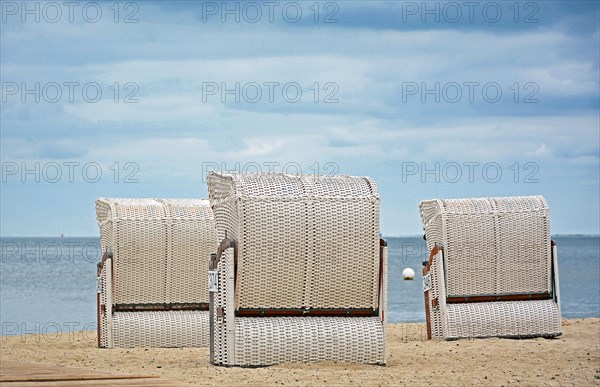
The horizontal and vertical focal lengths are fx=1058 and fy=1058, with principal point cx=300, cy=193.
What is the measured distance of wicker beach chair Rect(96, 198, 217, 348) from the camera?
1506 centimetres

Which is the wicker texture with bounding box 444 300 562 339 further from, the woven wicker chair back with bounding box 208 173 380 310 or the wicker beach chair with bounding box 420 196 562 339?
the woven wicker chair back with bounding box 208 173 380 310

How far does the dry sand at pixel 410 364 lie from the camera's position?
10.2 meters

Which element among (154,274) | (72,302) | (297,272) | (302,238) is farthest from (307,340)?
(72,302)

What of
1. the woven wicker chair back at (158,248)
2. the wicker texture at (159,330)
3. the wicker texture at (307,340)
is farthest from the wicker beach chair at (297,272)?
A: the wicker texture at (159,330)

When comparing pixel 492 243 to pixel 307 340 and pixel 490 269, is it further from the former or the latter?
pixel 307 340

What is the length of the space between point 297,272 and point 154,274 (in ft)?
14.5

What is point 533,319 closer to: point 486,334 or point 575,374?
point 486,334

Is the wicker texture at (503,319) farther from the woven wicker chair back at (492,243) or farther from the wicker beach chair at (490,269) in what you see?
the woven wicker chair back at (492,243)

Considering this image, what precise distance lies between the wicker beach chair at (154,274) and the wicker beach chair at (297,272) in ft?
12.0

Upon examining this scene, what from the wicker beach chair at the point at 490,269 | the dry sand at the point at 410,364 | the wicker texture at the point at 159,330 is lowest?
the dry sand at the point at 410,364

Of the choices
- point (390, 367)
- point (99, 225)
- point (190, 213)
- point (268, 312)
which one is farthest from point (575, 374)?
point (99, 225)

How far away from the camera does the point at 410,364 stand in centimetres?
1188

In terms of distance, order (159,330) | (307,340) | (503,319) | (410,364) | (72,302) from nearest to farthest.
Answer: (307,340) < (410,364) < (159,330) < (503,319) < (72,302)

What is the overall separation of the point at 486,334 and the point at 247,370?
18.4 feet
